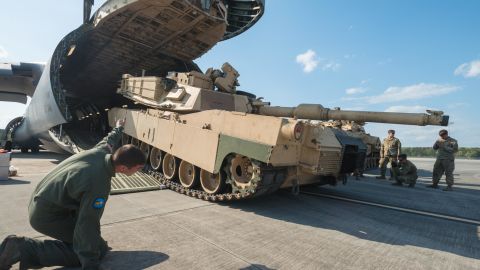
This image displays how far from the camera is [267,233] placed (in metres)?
4.30

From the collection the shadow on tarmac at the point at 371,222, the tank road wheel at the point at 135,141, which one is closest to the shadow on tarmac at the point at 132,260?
the shadow on tarmac at the point at 371,222

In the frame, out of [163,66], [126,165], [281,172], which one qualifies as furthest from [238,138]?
[163,66]

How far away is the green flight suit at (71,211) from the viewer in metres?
2.56

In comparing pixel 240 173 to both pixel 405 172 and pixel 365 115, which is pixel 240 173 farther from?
pixel 405 172

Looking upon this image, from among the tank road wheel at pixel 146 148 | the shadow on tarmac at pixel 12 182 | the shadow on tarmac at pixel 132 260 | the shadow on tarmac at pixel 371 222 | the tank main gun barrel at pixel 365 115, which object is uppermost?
the tank main gun barrel at pixel 365 115

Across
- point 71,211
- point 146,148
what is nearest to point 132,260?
point 71,211

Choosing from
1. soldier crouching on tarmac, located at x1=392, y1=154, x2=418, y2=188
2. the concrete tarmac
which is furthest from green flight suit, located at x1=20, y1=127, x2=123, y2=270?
soldier crouching on tarmac, located at x1=392, y1=154, x2=418, y2=188

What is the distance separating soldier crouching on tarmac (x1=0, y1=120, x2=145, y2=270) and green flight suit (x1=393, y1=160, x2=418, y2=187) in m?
10.1

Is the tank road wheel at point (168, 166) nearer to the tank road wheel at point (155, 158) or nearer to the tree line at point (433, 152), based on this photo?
the tank road wheel at point (155, 158)

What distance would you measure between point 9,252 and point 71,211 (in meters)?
0.53

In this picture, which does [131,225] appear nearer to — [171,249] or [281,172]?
[171,249]

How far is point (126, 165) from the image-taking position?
2656mm

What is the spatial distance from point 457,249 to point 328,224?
1.68 metres

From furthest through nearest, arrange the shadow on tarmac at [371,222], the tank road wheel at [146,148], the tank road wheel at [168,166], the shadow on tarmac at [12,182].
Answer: the tank road wheel at [146,148]
the tank road wheel at [168,166]
the shadow on tarmac at [12,182]
the shadow on tarmac at [371,222]
